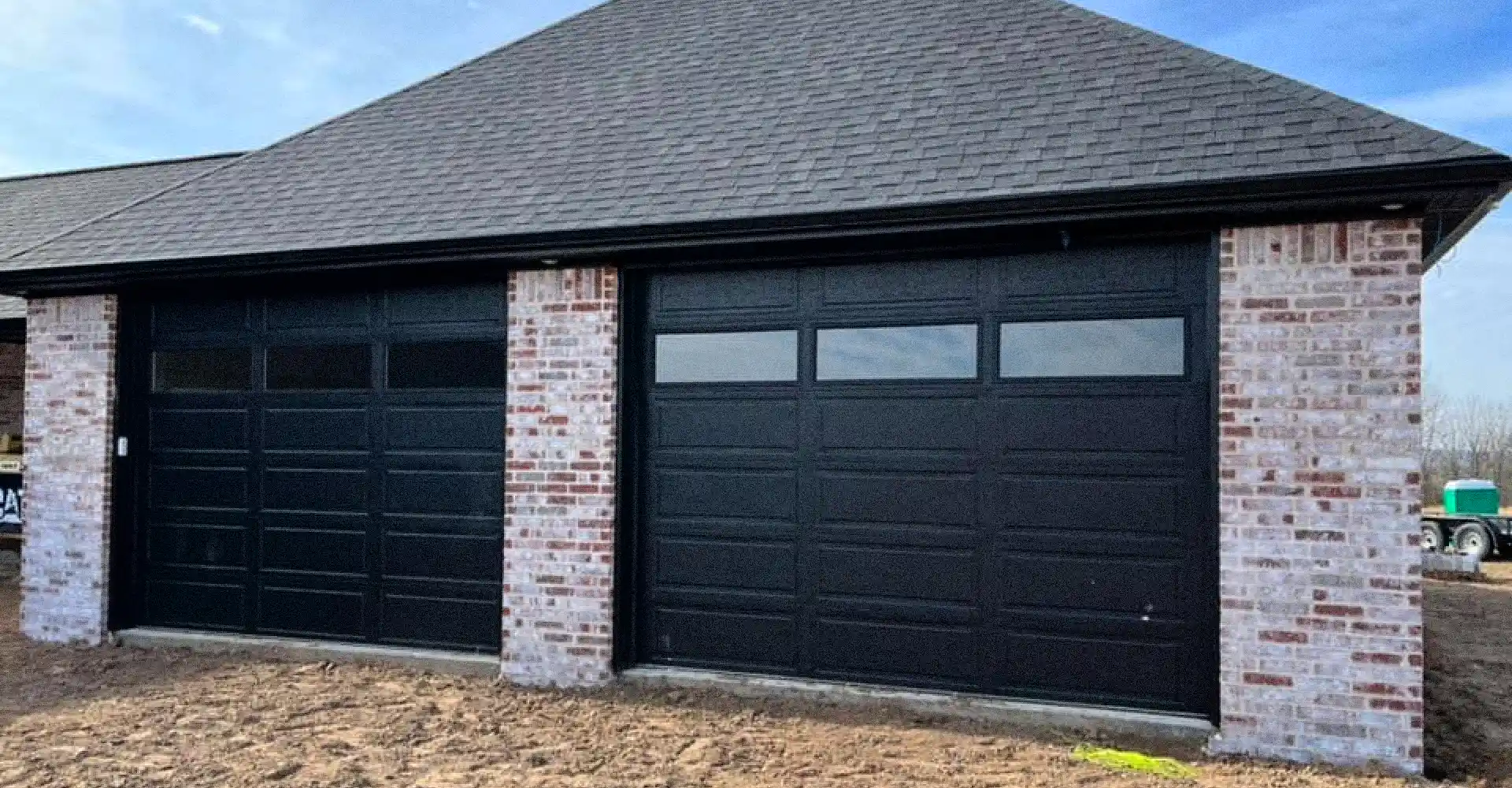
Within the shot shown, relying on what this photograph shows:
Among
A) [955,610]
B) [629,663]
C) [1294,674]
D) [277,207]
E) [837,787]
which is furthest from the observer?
[277,207]

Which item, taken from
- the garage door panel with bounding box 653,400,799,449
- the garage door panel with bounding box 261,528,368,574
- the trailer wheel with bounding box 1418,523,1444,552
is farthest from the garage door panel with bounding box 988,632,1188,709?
the trailer wheel with bounding box 1418,523,1444,552

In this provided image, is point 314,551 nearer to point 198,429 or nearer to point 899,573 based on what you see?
point 198,429

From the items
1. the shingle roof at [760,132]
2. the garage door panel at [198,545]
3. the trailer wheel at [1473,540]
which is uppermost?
the shingle roof at [760,132]

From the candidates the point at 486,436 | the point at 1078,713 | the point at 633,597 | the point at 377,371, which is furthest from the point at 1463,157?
the point at 377,371

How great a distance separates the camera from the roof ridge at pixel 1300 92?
212 inches

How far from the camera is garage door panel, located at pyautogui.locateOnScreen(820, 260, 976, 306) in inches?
254

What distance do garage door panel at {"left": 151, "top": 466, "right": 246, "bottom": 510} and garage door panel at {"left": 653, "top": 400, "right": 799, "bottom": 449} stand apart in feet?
11.7

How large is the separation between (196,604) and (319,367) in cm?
217

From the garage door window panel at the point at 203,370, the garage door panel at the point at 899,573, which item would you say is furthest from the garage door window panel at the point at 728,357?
the garage door window panel at the point at 203,370

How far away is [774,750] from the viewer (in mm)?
5715

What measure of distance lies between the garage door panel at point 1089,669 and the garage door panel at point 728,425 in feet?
6.04

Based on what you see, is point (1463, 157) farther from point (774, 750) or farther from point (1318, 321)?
point (774, 750)

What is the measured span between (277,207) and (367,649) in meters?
3.49

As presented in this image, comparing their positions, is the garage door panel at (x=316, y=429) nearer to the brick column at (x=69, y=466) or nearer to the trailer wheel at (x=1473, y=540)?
the brick column at (x=69, y=466)
